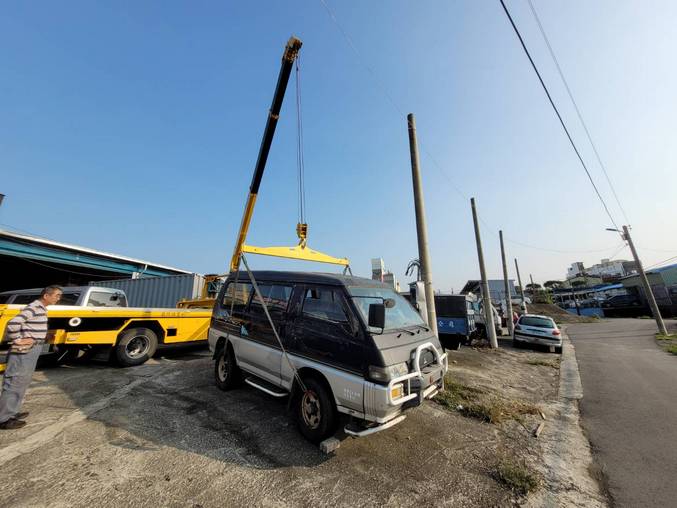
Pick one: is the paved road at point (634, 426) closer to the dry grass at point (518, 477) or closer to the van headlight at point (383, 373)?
the dry grass at point (518, 477)

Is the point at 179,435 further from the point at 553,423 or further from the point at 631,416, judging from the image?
the point at 631,416

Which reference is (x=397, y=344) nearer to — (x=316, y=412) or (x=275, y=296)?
(x=316, y=412)

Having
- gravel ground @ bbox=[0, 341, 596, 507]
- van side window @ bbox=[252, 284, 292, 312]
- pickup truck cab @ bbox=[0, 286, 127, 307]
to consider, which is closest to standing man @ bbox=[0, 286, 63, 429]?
gravel ground @ bbox=[0, 341, 596, 507]

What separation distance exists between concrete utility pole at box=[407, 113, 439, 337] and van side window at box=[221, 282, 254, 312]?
4393 millimetres

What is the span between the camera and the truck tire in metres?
6.62

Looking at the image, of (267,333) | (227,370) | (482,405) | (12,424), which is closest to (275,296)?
(267,333)

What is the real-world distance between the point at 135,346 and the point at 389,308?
6809 mm

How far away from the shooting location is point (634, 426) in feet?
14.4

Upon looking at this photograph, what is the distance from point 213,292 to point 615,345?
19181mm

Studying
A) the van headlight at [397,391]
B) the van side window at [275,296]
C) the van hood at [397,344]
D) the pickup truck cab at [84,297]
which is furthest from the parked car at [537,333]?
the pickup truck cab at [84,297]

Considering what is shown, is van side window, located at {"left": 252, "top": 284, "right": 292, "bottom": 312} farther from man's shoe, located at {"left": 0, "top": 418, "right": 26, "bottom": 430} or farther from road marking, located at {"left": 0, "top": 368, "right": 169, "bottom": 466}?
man's shoe, located at {"left": 0, "top": 418, "right": 26, "bottom": 430}

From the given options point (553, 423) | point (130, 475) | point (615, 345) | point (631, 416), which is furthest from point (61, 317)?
point (615, 345)

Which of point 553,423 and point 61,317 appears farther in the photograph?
point 61,317

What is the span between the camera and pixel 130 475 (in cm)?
280
